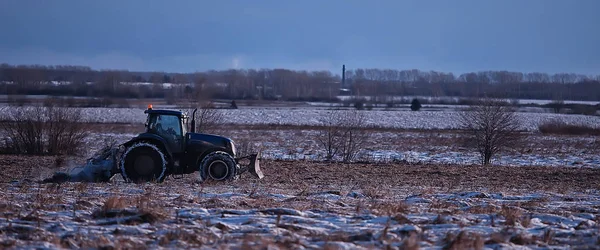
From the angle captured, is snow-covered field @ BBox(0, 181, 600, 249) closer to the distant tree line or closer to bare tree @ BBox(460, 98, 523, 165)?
bare tree @ BBox(460, 98, 523, 165)

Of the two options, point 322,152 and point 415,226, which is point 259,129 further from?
point 415,226

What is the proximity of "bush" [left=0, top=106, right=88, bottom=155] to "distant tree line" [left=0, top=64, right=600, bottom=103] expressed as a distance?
1549 inches

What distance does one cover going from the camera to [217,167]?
1803cm

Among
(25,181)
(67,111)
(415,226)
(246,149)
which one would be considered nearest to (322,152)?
(246,149)

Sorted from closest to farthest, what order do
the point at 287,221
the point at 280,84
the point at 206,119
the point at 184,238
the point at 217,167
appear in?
the point at 184,238
the point at 287,221
the point at 217,167
the point at 206,119
the point at 280,84

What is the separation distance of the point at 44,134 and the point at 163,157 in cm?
1353

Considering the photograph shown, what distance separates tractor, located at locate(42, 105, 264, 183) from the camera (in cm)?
1777

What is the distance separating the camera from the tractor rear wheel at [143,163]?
17.7m

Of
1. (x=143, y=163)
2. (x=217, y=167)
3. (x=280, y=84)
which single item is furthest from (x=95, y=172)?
A: (x=280, y=84)

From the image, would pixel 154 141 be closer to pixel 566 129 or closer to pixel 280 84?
pixel 566 129

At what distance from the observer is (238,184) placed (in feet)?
56.8

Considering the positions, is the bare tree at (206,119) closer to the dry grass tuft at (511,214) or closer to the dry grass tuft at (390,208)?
the dry grass tuft at (390,208)

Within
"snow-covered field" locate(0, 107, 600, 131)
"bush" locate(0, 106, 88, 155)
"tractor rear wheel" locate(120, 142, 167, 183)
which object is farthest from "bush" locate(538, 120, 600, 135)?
"tractor rear wheel" locate(120, 142, 167, 183)

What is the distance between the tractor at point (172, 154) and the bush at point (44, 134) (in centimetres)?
1139
